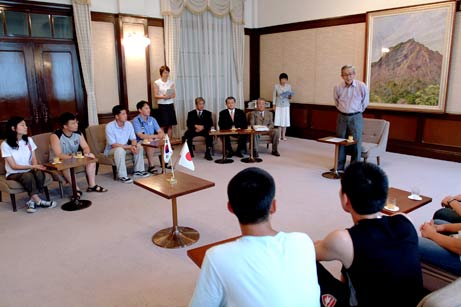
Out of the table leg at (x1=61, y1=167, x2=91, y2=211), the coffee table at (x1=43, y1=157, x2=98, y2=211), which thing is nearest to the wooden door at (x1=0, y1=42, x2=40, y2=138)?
the coffee table at (x1=43, y1=157, x2=98, y2=211)

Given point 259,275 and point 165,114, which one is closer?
point 259,275

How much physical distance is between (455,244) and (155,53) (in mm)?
6444

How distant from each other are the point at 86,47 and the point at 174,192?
429 centimetres

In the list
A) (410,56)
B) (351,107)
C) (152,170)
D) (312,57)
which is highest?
(312,57)

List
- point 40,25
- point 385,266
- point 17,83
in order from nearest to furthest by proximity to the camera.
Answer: point 385,266, point 17,83, point 40,25

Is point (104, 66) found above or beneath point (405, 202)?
above

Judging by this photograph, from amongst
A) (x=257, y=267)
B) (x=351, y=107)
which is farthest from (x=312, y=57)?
(x=257, y=267)

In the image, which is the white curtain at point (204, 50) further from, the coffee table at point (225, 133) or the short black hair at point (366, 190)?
the short black hair at point (366, 190)

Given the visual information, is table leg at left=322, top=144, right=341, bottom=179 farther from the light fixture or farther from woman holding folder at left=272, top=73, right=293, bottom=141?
the light fixture

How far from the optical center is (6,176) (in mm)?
4223

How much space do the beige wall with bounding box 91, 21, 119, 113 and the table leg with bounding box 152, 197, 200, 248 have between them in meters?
3.95

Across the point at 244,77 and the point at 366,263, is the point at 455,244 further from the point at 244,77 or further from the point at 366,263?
the point at 244,77

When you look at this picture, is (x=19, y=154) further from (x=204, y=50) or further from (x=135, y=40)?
(x=204, y=50)

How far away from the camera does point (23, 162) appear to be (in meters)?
4.28
